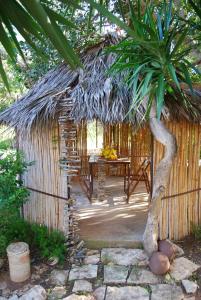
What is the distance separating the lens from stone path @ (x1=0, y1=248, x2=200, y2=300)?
3697mm

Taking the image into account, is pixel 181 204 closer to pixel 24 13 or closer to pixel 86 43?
pixel 86 43

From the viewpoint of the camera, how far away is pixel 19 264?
13.3ft

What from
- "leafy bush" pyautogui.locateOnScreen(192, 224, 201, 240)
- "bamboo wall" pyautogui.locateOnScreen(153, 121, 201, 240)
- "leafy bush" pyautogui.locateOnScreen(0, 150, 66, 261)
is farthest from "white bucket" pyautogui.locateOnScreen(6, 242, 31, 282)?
"leafy bush" pyautogui.locateOnScreen(192, 224, 201, 240)

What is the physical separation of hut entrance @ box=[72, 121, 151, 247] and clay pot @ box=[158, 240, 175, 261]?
448 millimetres

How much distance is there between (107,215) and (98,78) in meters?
2.76

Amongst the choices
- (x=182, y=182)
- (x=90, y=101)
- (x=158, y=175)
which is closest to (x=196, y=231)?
(x=182, y=182)

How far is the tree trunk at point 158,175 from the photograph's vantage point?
378 cm

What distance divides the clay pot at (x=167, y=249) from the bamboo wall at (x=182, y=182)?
418 mm

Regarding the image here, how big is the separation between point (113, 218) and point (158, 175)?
79.3 inches

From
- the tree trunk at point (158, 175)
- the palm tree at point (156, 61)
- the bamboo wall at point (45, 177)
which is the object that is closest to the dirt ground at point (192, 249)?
the tree trunk at point (158, 175)

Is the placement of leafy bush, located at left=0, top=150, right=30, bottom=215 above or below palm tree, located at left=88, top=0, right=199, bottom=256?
below

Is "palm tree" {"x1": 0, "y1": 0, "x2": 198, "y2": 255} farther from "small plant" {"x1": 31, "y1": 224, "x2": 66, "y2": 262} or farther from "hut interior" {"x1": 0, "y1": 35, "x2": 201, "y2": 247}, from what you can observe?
"small plant" {"x1": 31, "y1": 224, "x2": 66, "y2": 262}

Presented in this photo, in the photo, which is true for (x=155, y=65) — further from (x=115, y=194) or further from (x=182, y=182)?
(x=115, y=194)

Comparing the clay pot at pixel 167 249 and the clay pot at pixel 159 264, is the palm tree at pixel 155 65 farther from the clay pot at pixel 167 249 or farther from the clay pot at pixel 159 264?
the clay pot at pixel 159 264
